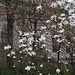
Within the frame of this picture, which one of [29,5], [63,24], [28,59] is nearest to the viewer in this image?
[63,24]

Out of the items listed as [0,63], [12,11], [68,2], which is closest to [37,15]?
[12,11]

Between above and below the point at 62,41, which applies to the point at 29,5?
above

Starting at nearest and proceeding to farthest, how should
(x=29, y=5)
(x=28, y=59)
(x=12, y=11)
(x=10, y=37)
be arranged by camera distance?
(x=28, y=59)
(x=12, y=11)
(x=10, y=37)
(x=29, y=5)

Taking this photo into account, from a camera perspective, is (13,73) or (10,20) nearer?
(13,73)

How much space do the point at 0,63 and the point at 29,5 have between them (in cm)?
310

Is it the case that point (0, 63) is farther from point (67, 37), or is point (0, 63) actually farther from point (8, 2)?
point (67, 37)

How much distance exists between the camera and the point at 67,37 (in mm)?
3953

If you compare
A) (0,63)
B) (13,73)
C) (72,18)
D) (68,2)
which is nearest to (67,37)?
(72,18)

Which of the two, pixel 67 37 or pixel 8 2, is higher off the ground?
pixel 8 2

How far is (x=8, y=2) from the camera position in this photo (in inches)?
247

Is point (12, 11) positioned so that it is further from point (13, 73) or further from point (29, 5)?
point (13, 73)

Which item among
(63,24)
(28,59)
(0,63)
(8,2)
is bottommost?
(0,63)

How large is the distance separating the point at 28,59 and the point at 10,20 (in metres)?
2.79

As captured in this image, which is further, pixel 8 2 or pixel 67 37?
pixel 8 2
